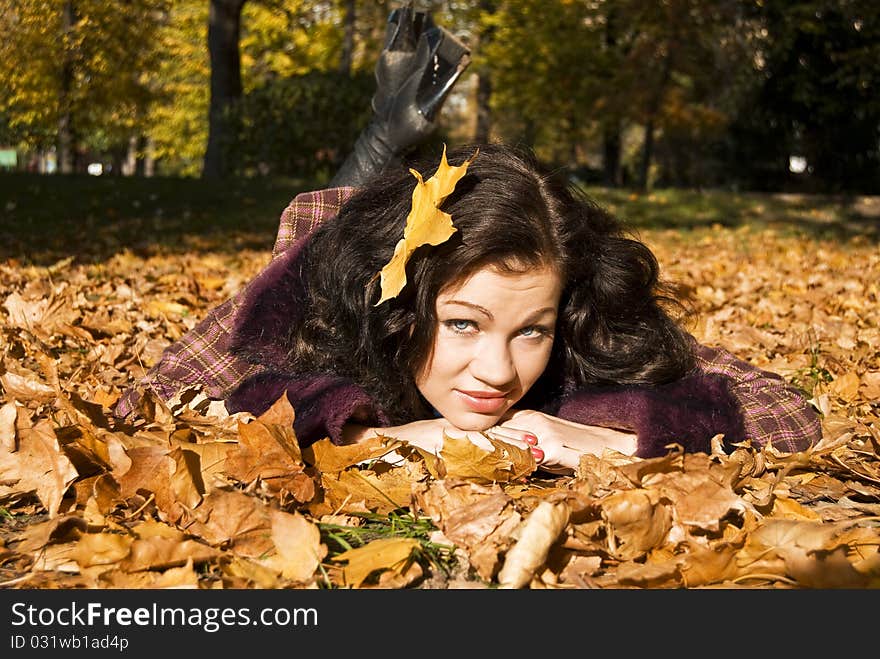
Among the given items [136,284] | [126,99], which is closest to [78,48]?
[126,99]

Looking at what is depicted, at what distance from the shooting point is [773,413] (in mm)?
2693

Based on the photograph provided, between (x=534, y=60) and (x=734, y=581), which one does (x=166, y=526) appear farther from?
(x=534, y=60)

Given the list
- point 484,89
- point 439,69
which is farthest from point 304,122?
point 484,89

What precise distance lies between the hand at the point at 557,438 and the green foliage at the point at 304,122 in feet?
35.4

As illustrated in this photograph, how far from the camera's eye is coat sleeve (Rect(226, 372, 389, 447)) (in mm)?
2357

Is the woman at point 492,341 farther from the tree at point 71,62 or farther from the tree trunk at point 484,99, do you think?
the tree trunk at point 484,99

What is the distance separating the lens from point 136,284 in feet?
17.1

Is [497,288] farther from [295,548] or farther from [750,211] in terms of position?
[750,211]

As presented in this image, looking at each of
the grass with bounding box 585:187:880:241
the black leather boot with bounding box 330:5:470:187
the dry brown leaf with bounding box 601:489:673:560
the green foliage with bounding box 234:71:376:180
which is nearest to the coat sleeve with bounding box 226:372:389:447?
the dry brown leaf with bounding box 601:489:673:560

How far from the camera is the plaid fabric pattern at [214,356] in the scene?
288 centimetres

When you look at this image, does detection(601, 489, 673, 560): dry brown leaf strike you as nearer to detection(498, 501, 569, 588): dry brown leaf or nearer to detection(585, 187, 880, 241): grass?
detection(498, 501, 569, 588): dry brown leaf

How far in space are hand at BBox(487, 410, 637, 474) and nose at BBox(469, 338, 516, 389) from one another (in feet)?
0.50

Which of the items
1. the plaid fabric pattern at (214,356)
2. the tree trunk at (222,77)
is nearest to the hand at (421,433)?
the plaid fabric pattern at (214,356)

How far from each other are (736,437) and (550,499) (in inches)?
33.7
